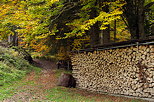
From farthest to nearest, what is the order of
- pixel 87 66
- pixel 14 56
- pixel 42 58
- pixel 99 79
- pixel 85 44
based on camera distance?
pixel 42 58
pixel 14 56
pixel 85 44
pixel 87 66
pixel 99 79

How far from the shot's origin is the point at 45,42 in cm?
1205

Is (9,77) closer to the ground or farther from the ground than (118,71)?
closer to the ground

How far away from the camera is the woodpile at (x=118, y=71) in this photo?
6.06 meters

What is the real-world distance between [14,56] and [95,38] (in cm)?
806

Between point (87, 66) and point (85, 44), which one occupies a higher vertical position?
point (85, 44)

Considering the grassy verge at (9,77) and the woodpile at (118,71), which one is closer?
the woodpile at (118,71)

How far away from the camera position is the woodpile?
6.06 meters

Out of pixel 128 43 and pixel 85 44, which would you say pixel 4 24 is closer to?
pixel 85 44

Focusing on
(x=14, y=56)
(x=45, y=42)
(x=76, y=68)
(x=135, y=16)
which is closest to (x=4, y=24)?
(x=45, y=42)

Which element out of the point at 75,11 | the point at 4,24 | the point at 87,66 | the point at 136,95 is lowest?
the point at 136,95

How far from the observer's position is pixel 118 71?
7398 mm

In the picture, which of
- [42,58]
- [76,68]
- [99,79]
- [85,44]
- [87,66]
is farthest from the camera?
[42,58]

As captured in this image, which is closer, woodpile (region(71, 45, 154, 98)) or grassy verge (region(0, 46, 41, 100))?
woodpile (region(71, 45, 154, 98))

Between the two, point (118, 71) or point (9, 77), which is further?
point (9, 77)
